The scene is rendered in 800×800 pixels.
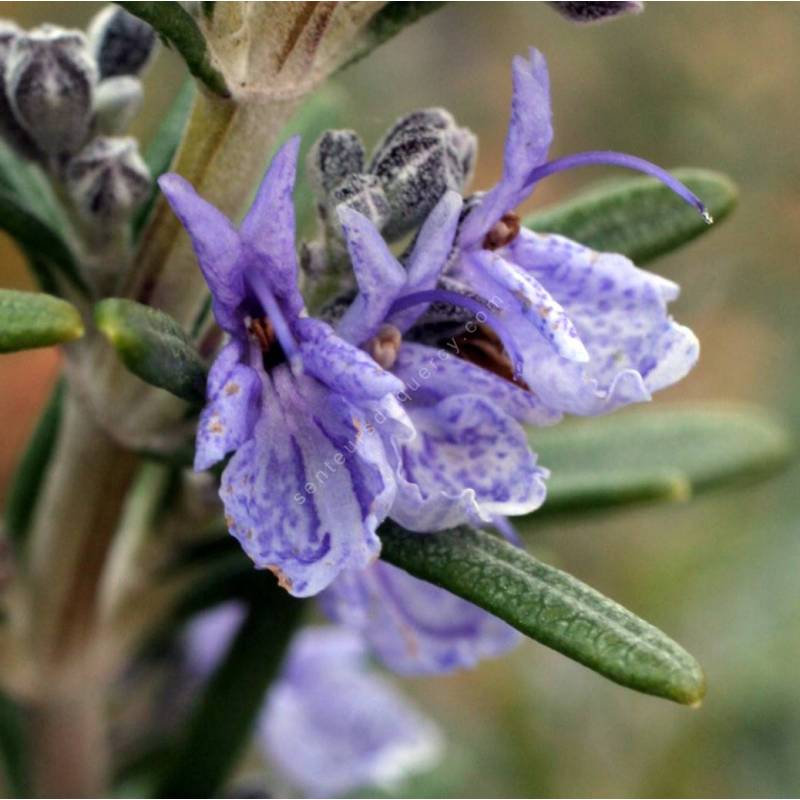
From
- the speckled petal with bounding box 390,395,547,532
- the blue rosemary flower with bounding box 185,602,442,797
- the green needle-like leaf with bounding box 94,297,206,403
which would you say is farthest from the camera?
the blue rosemary flower with bounding box 185,602,442,797

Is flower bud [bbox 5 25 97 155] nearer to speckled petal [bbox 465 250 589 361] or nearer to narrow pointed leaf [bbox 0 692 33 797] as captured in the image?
speckled petal [bbox 465 250 589 361]

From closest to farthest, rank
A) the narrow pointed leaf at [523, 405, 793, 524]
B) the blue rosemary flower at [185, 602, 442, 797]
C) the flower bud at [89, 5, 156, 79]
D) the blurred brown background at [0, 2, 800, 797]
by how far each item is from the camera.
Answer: the flower bud at [89, 5, 156, 79]
the narrow pointed leaf at [523, 405, 793, 524]
the blue rosemary flower at [185, 602, 442, 797]
the blurred brown background at [0, 2, 800, 797]

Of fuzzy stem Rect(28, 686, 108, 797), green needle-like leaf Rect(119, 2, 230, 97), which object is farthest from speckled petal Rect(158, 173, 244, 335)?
fuzzy stem Rect(28, 686, 108, 797)

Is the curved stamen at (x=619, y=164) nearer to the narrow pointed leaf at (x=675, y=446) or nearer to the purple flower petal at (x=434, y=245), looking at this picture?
the purple flower petal at (x=434, y=245)

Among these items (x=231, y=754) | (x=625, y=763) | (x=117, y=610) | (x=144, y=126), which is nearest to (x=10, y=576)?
(x=117, y=610)

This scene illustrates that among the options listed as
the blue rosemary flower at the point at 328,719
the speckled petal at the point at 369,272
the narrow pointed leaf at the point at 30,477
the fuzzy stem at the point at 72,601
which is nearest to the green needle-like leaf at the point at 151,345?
the speckled petal at the point at 369,272

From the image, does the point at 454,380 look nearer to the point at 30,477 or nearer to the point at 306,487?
the point at 306,487
